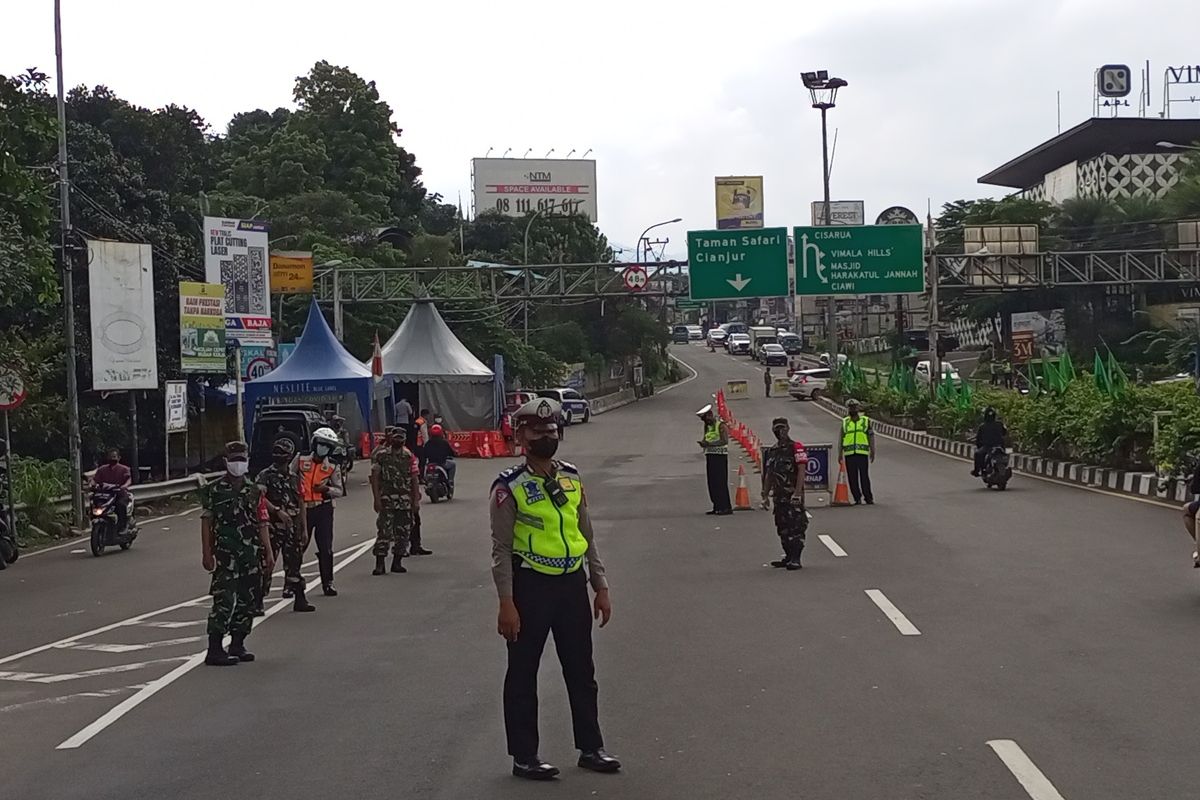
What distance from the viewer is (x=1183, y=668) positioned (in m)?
9.24

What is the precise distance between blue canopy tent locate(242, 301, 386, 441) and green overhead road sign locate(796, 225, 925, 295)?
41.5ft

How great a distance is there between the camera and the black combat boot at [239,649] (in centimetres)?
1061

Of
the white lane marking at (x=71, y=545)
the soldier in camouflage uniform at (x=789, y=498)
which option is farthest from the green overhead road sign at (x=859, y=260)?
the soldier in camouflage uniform at (x=789, y=498)

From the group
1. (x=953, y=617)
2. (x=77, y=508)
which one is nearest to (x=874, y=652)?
(x=953, y=617)

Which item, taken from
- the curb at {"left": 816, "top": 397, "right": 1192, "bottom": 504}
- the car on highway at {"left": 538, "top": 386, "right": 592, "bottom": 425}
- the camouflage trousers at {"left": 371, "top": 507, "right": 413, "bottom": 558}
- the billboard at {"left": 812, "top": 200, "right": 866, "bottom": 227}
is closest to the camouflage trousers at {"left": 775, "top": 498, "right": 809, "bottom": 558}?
the camouflage trousers at {"left": 371, "top": 507, "right": 413, "bottom": 558}

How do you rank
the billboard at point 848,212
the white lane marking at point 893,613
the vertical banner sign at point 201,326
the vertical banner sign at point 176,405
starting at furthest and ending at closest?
the billboard at point 848,212, the vertical banner sign at point 201,326, the vertical banner sign at point 176,405, the white lane marking at point 893,613

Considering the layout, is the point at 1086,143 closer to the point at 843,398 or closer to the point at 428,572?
the point at 843,398

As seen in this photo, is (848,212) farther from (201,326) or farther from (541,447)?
(541,447)

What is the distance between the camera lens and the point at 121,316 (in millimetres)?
26719

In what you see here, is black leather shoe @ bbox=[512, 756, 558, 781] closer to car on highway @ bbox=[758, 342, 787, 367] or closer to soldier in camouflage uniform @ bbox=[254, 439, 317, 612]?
soldier in camouflage uniform @ bbox=[254, 439, 317, 612]

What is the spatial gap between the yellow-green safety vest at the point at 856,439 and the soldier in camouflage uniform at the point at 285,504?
11990 mm

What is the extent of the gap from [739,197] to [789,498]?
111 m

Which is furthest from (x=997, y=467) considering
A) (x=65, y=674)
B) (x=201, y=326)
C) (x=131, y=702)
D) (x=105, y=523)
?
(x=131, y=702)

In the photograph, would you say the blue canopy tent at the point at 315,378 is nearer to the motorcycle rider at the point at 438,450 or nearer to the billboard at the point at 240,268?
the billboard at the point at 240,268
